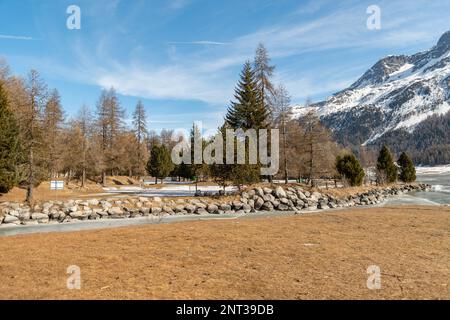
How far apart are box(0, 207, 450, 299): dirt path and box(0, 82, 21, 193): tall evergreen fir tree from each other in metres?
14.1

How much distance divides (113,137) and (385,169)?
4177 cm

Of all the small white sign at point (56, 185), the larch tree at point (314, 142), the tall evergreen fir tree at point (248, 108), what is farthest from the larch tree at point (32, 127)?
the larch tree at point (314, 142)

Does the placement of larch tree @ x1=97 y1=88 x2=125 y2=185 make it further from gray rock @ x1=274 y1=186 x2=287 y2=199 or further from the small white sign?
gray rock @ x1=274 y1=186 x2=287 y2=199

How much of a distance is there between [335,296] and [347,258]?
2971mm

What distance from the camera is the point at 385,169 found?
4991 cm

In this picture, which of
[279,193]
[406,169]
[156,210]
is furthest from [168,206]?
[406,169]

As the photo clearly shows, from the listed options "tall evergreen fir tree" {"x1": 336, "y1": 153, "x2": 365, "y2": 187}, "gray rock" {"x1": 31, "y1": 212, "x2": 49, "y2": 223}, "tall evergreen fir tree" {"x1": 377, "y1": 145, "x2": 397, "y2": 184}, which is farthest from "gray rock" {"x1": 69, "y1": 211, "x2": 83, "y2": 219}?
"tall evergreen fir tree" {"x1": 377, "y1": 145, "x2": 397, "y2": 184}

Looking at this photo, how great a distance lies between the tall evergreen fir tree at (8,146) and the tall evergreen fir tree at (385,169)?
152 feet

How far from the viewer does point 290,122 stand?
40.2 m

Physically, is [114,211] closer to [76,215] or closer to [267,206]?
[76,215]

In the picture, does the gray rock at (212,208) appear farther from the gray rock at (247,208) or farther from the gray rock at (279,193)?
the gray rock at (279,193)

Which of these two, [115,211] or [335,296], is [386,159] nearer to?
[115,211]

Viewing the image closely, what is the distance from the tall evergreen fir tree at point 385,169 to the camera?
162 ft

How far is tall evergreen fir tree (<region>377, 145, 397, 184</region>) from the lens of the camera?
162 ft
